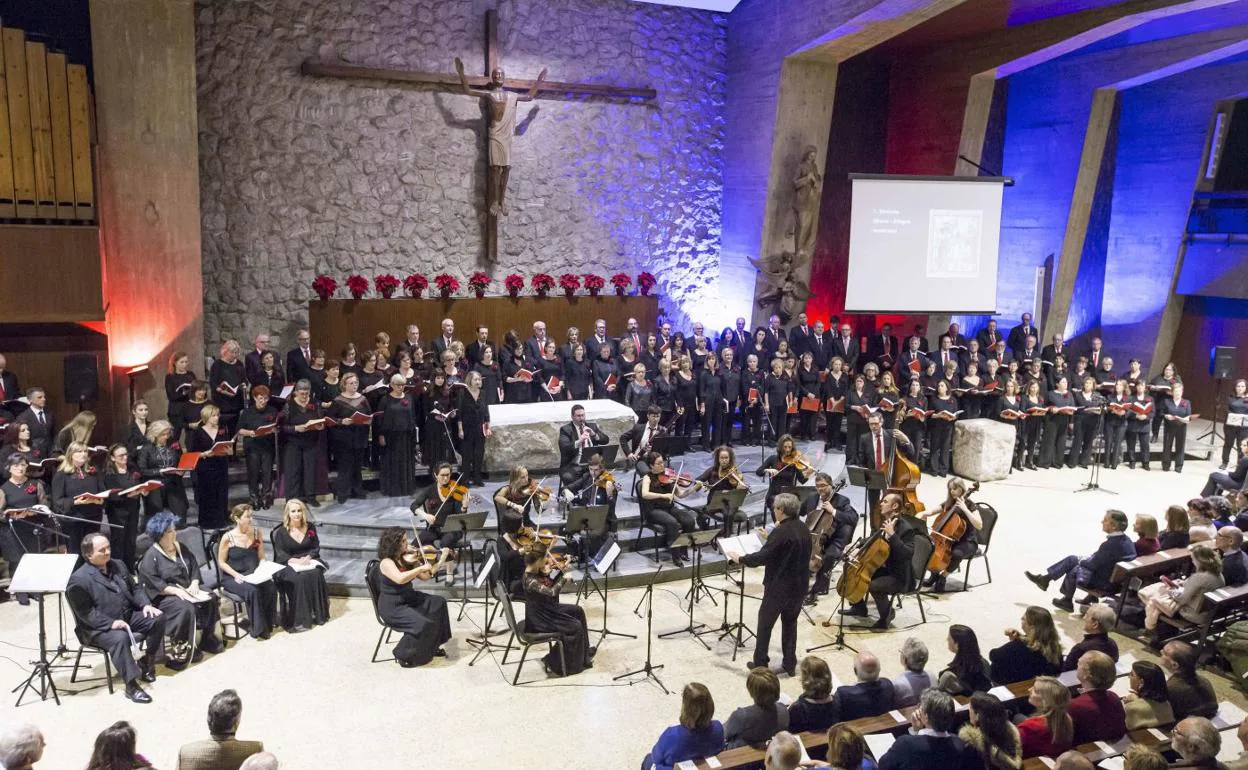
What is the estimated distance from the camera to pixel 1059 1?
45.4 ft

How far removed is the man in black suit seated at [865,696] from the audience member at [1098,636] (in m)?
1.45

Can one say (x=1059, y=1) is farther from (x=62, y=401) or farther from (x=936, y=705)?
(x=62, y=401)

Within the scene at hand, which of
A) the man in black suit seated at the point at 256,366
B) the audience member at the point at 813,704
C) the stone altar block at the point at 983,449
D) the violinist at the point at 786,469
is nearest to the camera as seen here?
the audience member at the point at 813,704

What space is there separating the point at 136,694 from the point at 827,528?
A: 17.9 feet

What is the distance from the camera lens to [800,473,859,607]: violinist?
875cm

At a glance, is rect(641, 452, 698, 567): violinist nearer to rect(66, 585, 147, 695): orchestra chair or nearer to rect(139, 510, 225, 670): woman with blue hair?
rect(139, 510, 225, 670): woman with blue hair

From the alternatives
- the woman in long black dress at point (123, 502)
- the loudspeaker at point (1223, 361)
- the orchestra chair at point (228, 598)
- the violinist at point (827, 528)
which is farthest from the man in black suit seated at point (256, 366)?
the loudspeaker at point (1223, 361)

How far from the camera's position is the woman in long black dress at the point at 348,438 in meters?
10.5

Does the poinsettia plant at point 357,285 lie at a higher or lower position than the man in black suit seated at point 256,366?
higher

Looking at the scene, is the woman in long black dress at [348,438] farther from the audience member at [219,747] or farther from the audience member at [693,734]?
the audience member at [693,734]

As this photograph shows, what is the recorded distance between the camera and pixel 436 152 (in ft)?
48.9

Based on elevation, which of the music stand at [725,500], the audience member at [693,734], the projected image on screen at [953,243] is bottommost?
the audience member at [693,734]

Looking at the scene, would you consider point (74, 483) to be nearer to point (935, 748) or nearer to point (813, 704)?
point (813, 704)

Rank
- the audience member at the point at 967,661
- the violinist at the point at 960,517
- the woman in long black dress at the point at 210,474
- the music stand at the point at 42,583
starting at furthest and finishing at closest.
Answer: the woman in long black dress at the point at 210,474 → the violinist at the point at 960,517 → the music stand at the point at 42,583 → the audience member at the point at 967,661
